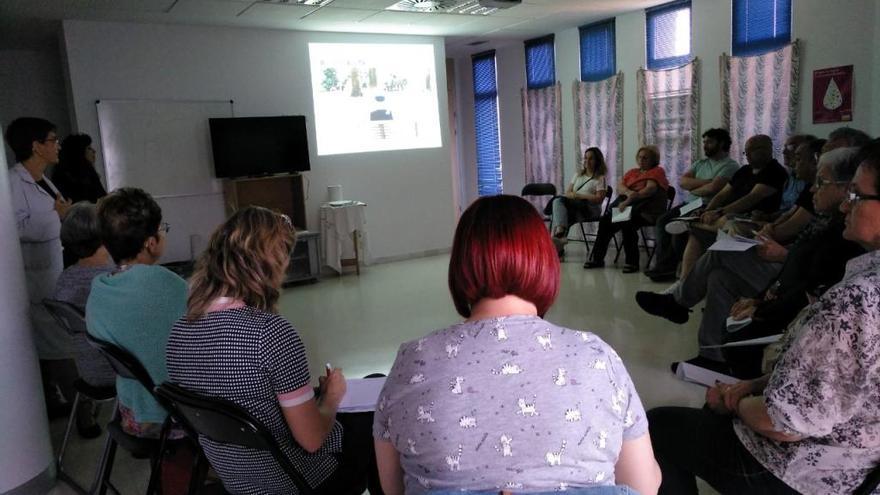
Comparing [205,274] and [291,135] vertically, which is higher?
[291,135]

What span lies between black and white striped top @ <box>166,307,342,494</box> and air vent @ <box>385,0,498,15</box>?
15.1ft

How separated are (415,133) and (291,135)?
1606 millimetres

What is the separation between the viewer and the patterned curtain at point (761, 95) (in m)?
5.52

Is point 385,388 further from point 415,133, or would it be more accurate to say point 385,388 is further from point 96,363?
point 415,133

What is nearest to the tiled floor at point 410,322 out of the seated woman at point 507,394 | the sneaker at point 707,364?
the sneaker at point 707,364

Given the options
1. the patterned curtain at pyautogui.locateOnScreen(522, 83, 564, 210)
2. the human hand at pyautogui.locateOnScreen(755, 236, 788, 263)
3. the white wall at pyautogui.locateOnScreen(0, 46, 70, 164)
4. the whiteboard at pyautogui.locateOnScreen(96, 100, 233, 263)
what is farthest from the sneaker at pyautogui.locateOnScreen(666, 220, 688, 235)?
the white wall at pyautogui.locateOnScreen(0, 46, 70, 164)

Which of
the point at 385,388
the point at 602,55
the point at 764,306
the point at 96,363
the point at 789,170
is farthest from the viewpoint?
the point at 602,55

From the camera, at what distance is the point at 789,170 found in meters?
4.84

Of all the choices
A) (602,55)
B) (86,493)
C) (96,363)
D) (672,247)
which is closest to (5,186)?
(96,363)

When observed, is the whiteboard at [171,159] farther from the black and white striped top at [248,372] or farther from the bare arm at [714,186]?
the black and white striped top at [248,372]

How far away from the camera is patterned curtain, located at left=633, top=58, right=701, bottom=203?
6348 mm

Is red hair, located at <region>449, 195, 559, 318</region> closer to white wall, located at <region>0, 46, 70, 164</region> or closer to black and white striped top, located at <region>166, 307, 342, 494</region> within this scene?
black and white striped top, located at <region>166, 307, 342, 494</region>

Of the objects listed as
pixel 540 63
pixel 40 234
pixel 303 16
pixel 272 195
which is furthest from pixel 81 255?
pixel 540 63

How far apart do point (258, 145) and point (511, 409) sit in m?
5.70
